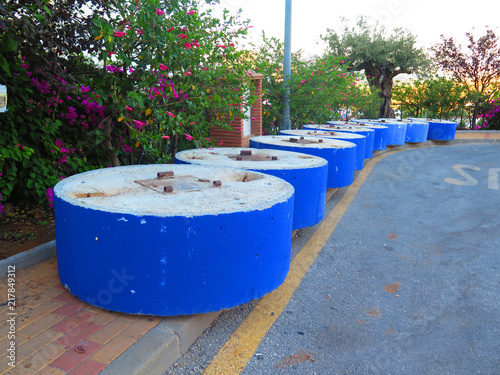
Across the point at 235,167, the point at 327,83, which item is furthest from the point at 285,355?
the point at 327,83

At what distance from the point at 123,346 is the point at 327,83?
32.7ft

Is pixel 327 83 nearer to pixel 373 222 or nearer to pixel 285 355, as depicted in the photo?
pixel 373 222

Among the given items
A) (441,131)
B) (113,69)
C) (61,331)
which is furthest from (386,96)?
(61,331)

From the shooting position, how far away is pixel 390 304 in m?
3.24

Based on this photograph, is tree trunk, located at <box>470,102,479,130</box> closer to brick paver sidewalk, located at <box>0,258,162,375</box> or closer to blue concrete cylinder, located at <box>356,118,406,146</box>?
blue concrete cylinder, located at <box>356,118,406,146</box>

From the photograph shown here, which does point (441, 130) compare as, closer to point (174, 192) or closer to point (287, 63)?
point (287, 63)

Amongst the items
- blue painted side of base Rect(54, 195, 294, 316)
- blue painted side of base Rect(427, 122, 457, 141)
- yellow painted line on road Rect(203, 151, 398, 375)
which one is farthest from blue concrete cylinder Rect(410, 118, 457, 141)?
blue painted side of base Rect(54, 195, 294, 316)

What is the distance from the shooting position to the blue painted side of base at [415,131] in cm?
1360

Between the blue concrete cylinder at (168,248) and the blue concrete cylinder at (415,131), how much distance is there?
12036 millimetres

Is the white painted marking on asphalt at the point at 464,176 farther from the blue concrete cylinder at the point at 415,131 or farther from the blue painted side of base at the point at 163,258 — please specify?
the blue painted side of base at the point at 163,258

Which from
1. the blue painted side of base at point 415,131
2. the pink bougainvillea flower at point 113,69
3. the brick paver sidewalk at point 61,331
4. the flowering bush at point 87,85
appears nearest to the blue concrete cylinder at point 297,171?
the flowering bush at point 87,85

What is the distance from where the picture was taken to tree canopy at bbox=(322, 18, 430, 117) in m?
18.8

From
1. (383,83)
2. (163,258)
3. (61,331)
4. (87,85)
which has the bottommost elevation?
(61,331)

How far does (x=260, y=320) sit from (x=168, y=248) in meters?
0.98
